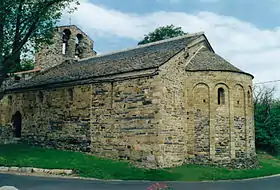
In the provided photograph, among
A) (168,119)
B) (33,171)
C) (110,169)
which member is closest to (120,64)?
(168,119)

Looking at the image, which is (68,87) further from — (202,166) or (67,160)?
(202,166)

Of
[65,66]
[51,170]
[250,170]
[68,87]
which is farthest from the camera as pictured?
[65,66]

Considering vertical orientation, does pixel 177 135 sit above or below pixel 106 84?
below

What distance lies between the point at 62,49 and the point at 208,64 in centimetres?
1359

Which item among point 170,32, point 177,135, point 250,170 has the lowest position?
point 250,170

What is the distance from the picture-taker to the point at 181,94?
62.7 ft

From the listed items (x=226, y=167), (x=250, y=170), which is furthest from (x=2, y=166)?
(x=250, y=170)

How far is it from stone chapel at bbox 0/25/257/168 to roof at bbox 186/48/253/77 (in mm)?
59

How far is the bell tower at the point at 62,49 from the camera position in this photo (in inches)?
1077

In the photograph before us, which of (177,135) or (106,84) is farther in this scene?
(106,84)

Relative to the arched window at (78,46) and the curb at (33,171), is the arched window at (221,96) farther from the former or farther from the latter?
the arched window at (78,46)

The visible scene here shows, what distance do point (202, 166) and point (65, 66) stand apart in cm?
1478

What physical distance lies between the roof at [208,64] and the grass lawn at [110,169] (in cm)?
579

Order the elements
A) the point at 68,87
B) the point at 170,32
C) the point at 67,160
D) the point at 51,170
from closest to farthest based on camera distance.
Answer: the point at 51,170
the point at 67,160
the point at 68,87
the point at 170,32
